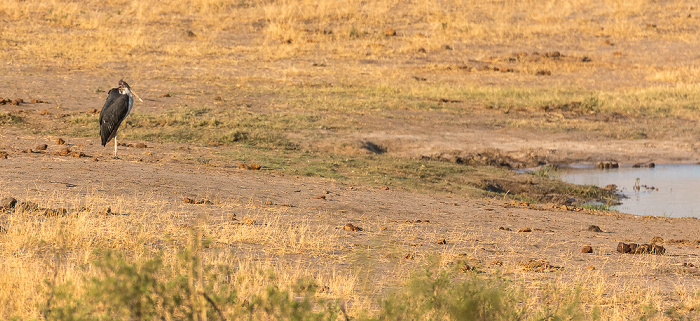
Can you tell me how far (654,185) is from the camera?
13.2m

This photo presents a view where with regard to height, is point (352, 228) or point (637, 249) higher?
point (352, 228)

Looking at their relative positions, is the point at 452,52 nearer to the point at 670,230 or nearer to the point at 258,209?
the point at 670,230

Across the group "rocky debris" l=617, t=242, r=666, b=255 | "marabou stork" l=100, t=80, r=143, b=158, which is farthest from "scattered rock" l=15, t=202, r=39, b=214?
"rocky debris" l=617, t=242, r=666, b=255

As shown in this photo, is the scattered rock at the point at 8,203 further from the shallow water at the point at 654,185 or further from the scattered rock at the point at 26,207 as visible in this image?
the shallow water at the point at 654,185

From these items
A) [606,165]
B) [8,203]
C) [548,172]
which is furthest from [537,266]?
[606,165]

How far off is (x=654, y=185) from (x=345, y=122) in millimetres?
5015

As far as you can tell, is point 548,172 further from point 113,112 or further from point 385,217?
point 113,112

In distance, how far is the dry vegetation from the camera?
5.38 meters

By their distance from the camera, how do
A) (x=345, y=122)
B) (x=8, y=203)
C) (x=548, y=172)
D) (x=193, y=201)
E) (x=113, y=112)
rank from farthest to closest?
1. (x=345, y=122)
2. (x=548, y=172)
3. (x=113, y=112)
4. (x=193, y=201)
5. (x=8, y=203)

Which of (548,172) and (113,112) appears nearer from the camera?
(113,112)

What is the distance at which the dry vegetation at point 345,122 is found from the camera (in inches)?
212

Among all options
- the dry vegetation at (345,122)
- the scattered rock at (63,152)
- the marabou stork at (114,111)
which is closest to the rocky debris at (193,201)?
the dry vegetation at (345,122)

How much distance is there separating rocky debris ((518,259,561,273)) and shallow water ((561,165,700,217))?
5.45m

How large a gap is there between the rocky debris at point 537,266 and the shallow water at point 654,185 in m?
5.45
